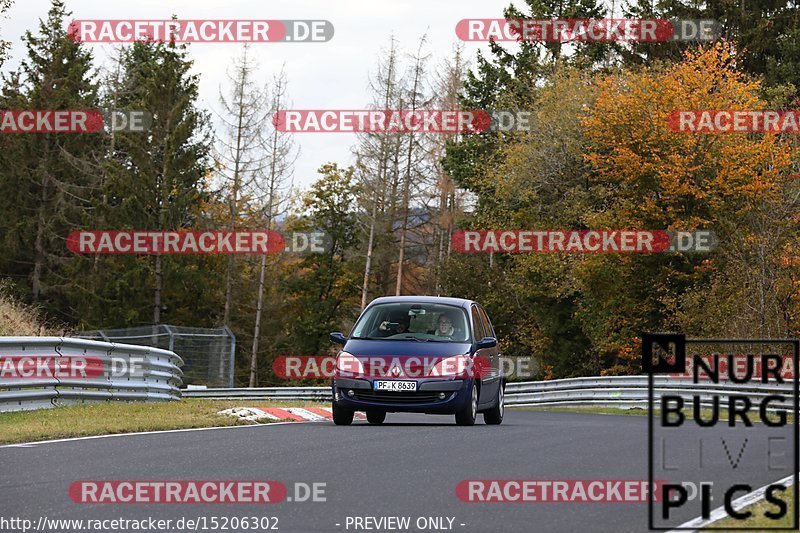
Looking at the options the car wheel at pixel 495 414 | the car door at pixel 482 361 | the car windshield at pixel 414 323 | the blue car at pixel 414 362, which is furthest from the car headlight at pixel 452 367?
the car wheel at pixel 495 414

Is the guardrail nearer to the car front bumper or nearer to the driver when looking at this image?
the driver

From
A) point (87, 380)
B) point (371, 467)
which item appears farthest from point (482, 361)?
point (371, 467)

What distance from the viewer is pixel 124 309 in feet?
193

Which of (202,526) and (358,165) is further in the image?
(358,165)

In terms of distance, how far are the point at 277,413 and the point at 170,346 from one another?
18.8 metres

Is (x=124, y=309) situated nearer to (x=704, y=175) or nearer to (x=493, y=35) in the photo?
(x=493, y=35)

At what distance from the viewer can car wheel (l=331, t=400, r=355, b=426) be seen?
16481 mm

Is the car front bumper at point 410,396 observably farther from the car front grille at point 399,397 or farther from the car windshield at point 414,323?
the car windshield at point 414,323

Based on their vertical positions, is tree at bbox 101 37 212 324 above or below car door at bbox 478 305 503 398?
above

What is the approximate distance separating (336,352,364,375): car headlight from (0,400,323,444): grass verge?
167cm

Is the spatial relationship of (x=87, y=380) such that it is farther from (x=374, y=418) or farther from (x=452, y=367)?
(x=452, y=367)

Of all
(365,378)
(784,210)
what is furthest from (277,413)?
(784,210)

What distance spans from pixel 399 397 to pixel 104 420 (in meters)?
3.61

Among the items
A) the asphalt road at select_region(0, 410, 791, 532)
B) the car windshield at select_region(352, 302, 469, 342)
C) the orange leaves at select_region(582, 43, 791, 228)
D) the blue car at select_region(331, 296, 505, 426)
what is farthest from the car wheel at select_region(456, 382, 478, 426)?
the orange leaves at select_region(582, 43, 791, 228)
